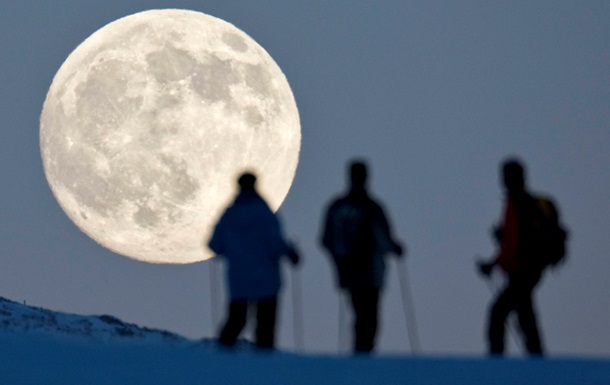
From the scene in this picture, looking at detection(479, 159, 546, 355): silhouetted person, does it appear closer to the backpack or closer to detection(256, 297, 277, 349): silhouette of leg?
the backpack

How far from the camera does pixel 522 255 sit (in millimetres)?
11734

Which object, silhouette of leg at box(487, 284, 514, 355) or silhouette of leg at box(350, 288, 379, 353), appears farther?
silhouette of leg at box(487, 284, 514, 355)

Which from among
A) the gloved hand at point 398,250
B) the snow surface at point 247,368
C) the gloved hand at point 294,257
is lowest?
the snow surface at point 247,368

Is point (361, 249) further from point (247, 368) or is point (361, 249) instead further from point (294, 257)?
point (247, 368)

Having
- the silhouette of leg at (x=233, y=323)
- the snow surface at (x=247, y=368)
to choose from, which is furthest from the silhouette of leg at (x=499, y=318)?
the silhouette of leg at (x=233, y=323)

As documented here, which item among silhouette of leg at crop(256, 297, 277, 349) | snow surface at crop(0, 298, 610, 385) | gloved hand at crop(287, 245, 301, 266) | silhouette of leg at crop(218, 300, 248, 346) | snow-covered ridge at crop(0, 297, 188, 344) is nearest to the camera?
snow surface at crop(0, 298, 610, 385)

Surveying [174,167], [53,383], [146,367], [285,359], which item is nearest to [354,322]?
[285,359]

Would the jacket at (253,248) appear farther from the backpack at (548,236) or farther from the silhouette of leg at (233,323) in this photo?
the backpack at (548,236)

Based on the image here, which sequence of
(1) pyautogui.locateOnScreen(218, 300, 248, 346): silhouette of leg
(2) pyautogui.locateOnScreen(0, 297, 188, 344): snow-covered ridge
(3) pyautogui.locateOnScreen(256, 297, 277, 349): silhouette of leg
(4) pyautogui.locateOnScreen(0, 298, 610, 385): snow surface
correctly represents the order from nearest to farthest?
(4) pyautogui.locateOnScreen(0, 298, 610, 385): snow surface
(3) pyautogui.locateOnScreen(256, 297, 277, 349): silhouette of leg
(1) pyautogui.locateOnScreen(218, 300, 248, 346): silhouette of leg
(2) pyautogui.locateOnScreen(0, 297, 188, 344): snow-covered ridge

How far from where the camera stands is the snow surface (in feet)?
29.0

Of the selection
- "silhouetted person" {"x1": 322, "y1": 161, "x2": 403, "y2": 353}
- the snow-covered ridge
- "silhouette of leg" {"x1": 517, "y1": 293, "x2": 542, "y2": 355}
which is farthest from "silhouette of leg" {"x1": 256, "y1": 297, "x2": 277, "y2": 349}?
the snow-covered ridge

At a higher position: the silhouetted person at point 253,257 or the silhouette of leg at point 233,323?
the silhouetted person at point 253,257

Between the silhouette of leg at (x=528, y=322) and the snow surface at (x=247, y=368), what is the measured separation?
1.22 m

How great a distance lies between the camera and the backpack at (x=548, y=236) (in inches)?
463
